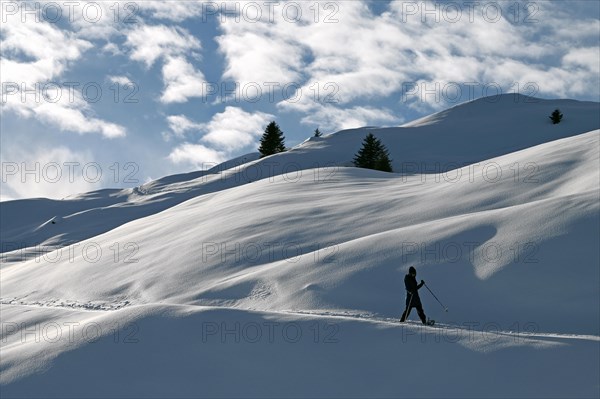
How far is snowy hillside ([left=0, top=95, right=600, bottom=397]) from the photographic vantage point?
10.3 m

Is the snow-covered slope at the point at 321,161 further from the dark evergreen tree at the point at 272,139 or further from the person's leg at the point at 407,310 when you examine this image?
the person's leg at the point at 407,310

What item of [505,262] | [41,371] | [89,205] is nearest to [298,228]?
[505,262]

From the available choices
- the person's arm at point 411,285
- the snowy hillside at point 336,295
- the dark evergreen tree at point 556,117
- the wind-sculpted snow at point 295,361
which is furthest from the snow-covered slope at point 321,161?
the wind-sculpted snow at point 295,361

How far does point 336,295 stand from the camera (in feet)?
50.9

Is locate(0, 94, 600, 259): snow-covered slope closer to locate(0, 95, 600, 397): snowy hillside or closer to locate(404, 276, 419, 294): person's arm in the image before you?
locate(0, 95, 600, 397): snowy hillside

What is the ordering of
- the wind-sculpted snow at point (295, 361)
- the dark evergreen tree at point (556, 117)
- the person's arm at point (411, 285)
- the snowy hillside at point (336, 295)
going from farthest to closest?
the dark evergreen tree at point (556, 117), the person's arm at point (411, 285), the snowy hillside at point (336, 295), the wind-sculpted snow at point (295, 361)

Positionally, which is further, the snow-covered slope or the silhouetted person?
the snow-covered slope

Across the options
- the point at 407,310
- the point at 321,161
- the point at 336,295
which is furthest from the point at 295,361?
the point at 321,161

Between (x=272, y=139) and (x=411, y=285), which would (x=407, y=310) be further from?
(x=272, y=139)

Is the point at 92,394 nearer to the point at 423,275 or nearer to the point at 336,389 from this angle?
the point at 336,389

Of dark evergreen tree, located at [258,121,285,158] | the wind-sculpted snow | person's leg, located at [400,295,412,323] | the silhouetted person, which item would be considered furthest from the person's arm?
dark evergreen tree, located at [258,121,285,158]

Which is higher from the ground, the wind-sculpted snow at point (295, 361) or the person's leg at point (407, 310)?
the person's leg at point (407, 310)

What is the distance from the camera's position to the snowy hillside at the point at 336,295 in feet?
33.7

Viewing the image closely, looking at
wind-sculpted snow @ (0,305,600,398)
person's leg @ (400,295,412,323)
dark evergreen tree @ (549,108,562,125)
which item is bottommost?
wind-sculpted snow @ (0,305,600,398)
